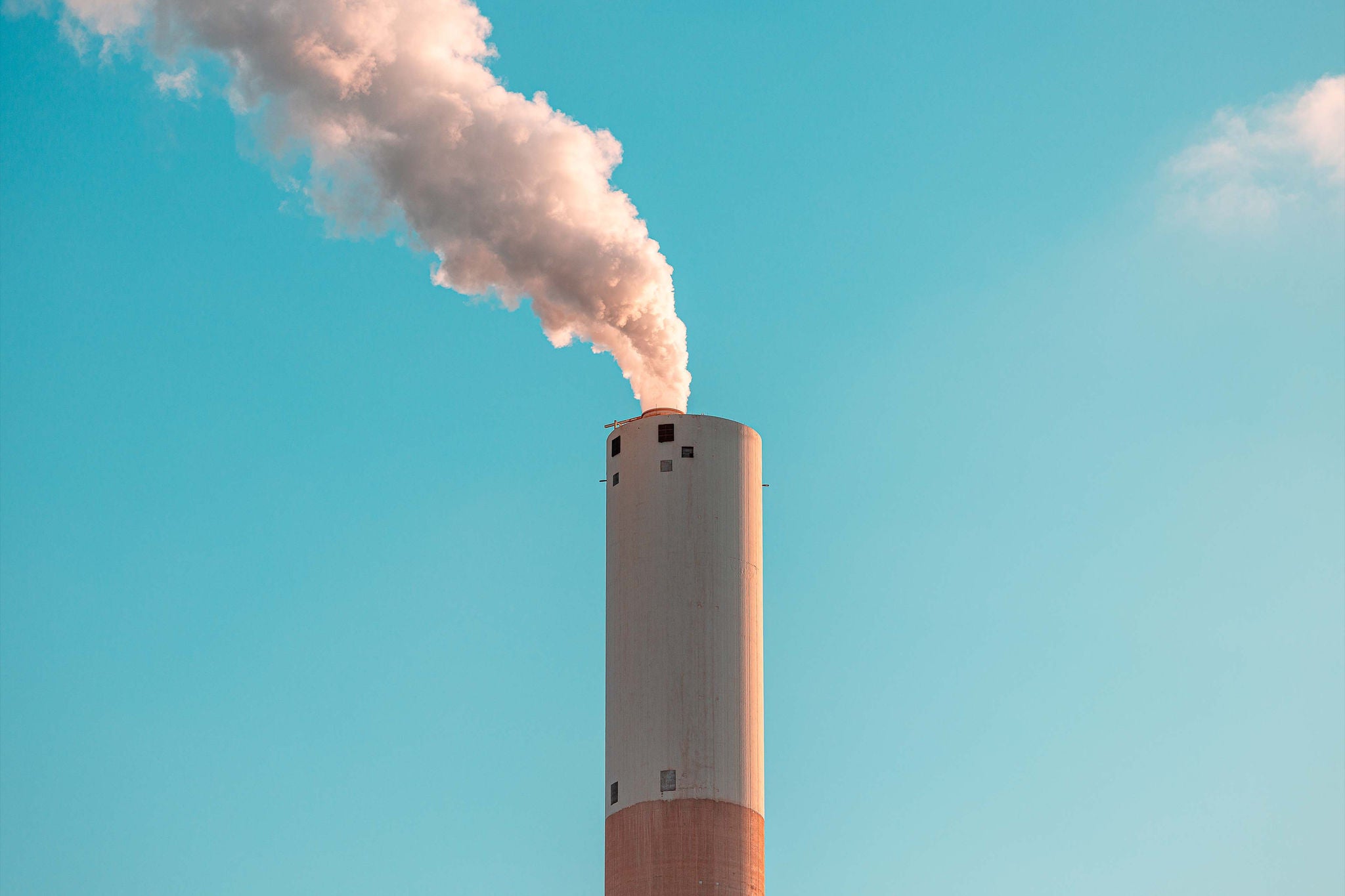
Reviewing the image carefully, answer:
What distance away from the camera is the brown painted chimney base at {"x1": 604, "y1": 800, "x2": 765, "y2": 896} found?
42.2 m

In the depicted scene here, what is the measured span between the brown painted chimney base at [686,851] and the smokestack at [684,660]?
3cm

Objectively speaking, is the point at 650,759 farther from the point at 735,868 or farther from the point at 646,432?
the point at 646,432

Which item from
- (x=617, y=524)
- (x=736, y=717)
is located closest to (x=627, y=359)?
(x=617, y=524)

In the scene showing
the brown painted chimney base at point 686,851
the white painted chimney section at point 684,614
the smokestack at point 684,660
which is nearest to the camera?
the brown painted chimney base at point 686,851

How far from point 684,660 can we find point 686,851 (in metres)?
3.86

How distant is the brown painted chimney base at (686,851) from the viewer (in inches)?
1661

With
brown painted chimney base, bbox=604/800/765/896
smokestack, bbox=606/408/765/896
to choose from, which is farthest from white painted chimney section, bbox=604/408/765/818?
brown painted chimney base, bbox=604/800/765/896

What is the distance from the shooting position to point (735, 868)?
4253 centimetres

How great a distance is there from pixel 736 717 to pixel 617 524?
4864 millimetres

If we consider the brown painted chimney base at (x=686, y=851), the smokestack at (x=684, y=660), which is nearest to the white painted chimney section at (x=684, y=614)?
the smokestack at (x=684, y=660)

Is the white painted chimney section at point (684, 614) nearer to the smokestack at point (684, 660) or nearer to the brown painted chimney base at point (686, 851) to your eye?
the smokestack at point (684, 660)

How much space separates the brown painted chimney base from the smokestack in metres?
0.03

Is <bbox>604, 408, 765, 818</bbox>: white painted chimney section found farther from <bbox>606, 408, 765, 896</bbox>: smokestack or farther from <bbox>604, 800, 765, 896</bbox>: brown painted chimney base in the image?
<bbox>604, 800, 765, 896</bbox>: brown painted chimney base

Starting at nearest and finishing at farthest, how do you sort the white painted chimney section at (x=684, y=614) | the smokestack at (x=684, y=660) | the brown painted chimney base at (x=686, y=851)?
the brown painted chimney base at (x=686, y=851) < the smokestack at (x=684, y=660) < the white painted chimney section at (x=684, y=614)
